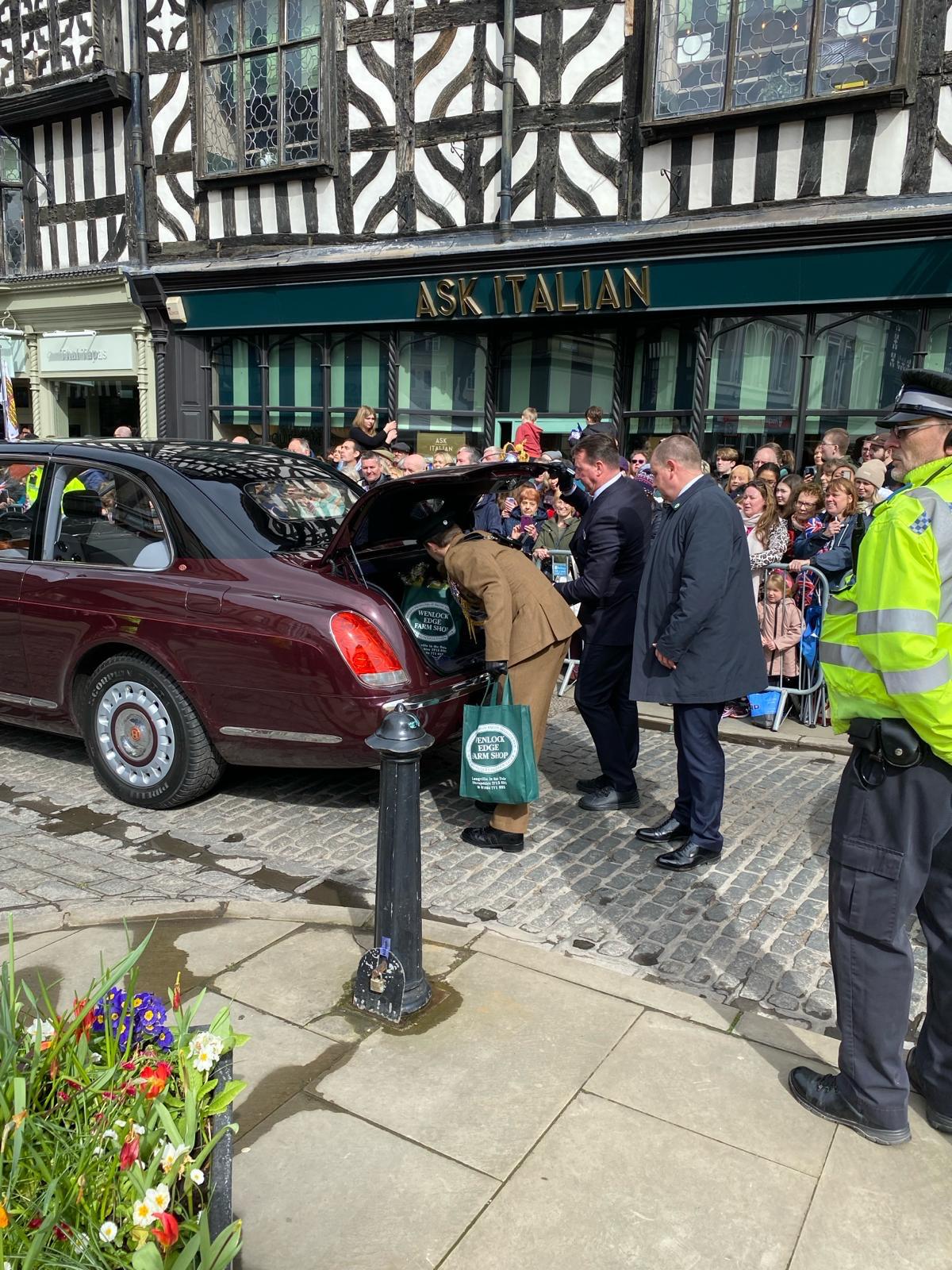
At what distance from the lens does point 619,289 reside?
10648 mm

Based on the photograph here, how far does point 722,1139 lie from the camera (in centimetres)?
261

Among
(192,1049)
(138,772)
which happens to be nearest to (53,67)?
(138,772)

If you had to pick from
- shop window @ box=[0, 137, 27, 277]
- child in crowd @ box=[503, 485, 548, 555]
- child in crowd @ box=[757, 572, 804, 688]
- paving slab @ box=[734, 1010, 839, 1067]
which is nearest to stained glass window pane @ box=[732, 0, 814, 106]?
child in crowd @ box=[503, 485, 548, 555]

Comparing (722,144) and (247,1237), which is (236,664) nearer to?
(247,1237)

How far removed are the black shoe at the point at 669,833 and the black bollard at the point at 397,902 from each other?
1850 mm

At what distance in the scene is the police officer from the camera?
2.39 m

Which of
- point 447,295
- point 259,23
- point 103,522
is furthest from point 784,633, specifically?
point 259,23

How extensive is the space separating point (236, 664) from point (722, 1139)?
9.60 feet

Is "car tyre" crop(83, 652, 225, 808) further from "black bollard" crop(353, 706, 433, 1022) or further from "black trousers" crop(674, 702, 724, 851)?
"black trousers" crop(674, 702, 724, 851)

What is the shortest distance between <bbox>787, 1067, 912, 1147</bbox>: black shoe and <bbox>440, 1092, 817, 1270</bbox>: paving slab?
0.89ft

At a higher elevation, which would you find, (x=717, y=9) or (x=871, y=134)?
(x=717, y=9)

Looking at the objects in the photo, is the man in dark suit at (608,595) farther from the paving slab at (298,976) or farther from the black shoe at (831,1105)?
the black shoe at (831,1105)

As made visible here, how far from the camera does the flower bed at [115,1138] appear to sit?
1702mm

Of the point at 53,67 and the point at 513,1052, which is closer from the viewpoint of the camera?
the point at 513,1052
